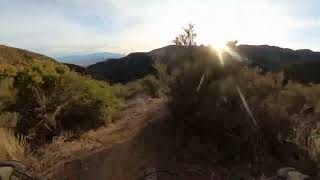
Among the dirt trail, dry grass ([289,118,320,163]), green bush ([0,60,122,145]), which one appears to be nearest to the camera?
dry grass ([289,118,320,163])

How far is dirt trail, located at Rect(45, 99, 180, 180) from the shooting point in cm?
727

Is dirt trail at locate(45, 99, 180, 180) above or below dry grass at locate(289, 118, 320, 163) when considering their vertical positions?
below

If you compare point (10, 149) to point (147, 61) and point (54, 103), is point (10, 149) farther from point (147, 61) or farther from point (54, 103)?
point (147, 61)

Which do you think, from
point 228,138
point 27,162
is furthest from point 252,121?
point 27,162

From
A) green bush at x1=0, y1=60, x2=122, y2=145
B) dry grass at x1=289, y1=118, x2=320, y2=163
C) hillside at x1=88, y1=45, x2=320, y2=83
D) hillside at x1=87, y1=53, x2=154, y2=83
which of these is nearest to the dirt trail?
green bush at x1=0, y1=60, x2=122, y2=145

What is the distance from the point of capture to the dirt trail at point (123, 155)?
727 centimetres

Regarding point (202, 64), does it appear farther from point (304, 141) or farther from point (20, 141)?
point (20, 141)

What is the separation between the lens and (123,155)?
311 inches

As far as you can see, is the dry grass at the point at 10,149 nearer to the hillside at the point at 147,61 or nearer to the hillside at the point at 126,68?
the hillside at the point at 147,61

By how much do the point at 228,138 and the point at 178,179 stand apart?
1.20 meters

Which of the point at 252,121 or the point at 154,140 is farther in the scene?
the point at 154,140

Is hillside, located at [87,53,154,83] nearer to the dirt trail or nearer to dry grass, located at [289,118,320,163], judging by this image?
the dirt trail

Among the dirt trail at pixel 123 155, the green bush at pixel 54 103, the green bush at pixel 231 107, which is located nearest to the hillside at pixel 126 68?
the green bush at pixel 54 103

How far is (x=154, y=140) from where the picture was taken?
27.8ft
